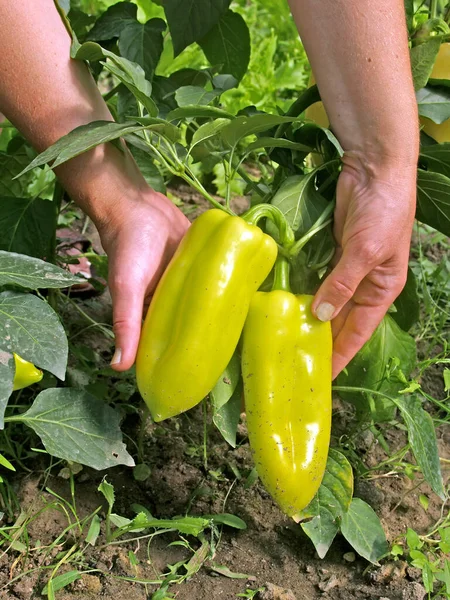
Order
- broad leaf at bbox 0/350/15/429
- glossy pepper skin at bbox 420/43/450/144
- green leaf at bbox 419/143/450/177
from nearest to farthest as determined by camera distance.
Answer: broad leaf at bbox 0/350/15/429, green leaf at bbox 419/143/450/177, glossy pepper skin at bbox 420/43/450/144

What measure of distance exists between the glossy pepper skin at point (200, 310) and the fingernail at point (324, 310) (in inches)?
4.1

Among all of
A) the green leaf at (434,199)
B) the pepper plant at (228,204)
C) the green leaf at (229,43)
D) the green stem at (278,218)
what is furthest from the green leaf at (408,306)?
the green leaf at (229,43)

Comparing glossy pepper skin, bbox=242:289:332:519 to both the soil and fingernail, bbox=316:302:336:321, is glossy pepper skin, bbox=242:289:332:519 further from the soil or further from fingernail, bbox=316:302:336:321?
the soil

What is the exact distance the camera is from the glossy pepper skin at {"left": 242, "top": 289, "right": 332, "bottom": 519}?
116 cm

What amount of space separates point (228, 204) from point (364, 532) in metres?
0.58

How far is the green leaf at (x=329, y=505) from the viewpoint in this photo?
1186 mm

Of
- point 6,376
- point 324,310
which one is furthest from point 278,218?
point 6,376

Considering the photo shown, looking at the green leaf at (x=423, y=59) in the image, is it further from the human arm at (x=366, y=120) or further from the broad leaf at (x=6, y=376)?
the broad leaf at (x=6, y=376)

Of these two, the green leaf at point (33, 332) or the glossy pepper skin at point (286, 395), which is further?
the glossy pepper skin at point (286, 395)

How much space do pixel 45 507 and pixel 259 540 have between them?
362 mm

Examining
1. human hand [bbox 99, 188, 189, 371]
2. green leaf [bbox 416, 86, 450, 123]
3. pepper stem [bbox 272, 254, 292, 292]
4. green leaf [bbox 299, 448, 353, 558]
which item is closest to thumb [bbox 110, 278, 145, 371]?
human hand [bbox 99, 188, 189, 371]

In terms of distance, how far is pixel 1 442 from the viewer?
132 centimetres

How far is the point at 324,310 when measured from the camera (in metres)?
1.18

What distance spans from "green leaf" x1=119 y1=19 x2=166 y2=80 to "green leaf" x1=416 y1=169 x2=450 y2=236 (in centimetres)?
54
